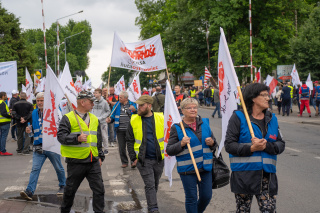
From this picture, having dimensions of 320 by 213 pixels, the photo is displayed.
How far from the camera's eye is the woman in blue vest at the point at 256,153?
4.21 meters

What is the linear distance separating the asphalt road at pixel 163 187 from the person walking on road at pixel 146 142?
0.64 m

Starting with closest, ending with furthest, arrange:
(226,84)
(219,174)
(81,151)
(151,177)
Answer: (226,84)
(219,174)
(81,151)
(151,177)

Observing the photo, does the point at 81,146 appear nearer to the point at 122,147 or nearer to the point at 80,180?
the point at 80,180

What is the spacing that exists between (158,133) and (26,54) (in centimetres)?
5209

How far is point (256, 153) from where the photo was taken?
4254mm

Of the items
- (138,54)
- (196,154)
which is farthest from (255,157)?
(138,54)

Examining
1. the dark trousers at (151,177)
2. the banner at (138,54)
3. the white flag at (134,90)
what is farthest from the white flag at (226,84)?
the white flag at (134,90)

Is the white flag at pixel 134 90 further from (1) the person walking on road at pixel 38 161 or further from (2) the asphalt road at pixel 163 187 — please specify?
(1) the person walking on road at pixel 38 161

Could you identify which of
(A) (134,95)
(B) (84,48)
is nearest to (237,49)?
(A) (134,95)

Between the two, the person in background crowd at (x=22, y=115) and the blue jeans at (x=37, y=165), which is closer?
the blue jeans at (x=37, y=165)

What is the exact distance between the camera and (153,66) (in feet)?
34.2

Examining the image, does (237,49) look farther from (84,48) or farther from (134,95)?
(84,48)

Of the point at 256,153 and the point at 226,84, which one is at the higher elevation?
the point at 226,84

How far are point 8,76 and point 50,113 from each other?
9.32 metres
